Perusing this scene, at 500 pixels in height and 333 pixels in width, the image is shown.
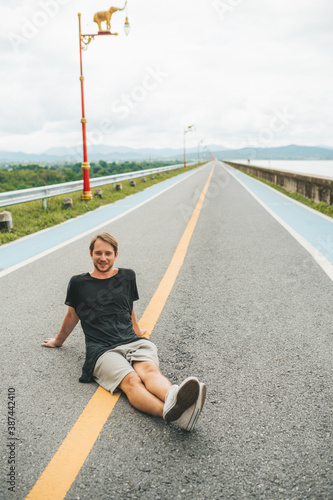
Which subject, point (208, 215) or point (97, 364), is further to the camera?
point (208, 215)

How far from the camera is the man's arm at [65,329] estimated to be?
11.3 feet

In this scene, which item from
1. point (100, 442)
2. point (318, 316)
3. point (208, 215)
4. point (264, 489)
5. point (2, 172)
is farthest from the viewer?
point (2, 172)

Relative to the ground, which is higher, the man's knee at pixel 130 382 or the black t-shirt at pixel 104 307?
the black t-shirt at pixel 104 307

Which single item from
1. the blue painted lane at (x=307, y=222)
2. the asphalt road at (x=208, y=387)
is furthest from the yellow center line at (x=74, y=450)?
the blue painted lane at (x=307, y=222)

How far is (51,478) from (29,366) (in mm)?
1308

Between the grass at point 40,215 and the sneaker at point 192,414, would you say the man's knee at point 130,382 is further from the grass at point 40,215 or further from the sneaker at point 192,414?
the grass at point 40,215


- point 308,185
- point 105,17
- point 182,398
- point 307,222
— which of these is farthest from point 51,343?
point 105,17

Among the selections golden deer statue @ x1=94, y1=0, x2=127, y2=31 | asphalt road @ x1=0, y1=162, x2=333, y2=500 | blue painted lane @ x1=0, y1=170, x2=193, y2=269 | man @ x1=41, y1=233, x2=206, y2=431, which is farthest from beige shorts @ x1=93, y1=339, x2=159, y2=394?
golden deer statue @ x1=94, y1=0, x2=127, y2=31

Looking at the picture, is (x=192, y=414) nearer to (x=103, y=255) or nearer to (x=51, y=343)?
(x=103, y=255)

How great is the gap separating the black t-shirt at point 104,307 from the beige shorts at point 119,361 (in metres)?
0.09

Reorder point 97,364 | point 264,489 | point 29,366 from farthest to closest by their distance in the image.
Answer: point 29,366
point 97,364
point 264,489

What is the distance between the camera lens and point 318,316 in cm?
428

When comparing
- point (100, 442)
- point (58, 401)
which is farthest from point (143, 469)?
point (58, 401)

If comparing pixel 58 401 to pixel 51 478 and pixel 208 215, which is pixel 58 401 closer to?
pixel 51 478
